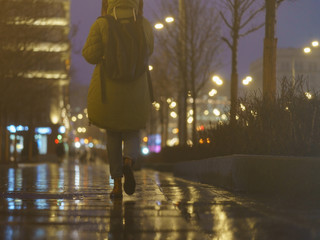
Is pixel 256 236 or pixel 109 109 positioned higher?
pixel 109 109

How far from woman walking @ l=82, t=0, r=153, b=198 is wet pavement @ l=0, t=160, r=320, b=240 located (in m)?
0.39

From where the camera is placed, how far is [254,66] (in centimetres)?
14912

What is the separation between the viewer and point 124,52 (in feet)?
22.5

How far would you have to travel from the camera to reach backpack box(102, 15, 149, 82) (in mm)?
6844

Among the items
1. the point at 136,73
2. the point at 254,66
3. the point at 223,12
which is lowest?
the point at 136,73

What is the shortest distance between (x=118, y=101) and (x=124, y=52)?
51cm

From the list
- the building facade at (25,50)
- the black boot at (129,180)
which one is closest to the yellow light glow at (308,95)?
the black boot at (129,180)

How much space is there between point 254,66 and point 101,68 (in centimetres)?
14427

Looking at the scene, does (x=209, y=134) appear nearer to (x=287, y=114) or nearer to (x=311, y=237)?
(x=287, y=114)

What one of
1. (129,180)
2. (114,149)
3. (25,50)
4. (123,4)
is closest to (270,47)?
(123,4)

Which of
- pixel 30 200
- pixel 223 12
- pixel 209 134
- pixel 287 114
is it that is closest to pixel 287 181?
pixel 287 114

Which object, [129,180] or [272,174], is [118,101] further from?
[272,174]

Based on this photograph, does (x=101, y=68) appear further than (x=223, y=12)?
No

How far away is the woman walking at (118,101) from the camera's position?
273 inches
